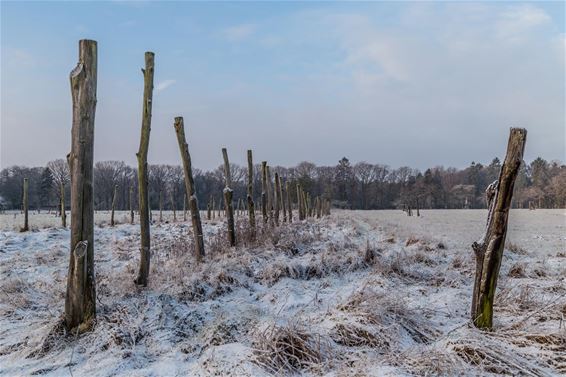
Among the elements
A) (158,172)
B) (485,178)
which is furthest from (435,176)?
(158,172)

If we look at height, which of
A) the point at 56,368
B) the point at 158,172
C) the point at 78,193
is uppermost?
the point at 158,172

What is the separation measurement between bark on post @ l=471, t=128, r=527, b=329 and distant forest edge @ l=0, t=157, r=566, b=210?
53.2m

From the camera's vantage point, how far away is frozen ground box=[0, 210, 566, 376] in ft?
10.3

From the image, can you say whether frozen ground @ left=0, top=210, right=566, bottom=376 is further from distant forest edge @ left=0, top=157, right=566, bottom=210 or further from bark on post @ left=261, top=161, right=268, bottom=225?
distant forest edge @ left=0, top=157, right=566, bottom=210

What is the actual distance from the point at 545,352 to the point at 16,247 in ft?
35.2

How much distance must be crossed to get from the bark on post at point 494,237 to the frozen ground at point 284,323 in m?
0.24

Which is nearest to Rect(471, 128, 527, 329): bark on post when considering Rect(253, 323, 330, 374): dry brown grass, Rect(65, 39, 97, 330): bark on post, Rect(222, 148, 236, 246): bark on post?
Rect(253, 323, 330, 374): dry brown grass

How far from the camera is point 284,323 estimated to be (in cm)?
379

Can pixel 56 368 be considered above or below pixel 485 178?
below

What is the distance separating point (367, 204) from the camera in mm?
82812

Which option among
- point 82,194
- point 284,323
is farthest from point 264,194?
point 284,323

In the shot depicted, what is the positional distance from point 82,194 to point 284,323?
8.05ft

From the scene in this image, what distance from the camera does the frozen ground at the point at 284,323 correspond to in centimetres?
315

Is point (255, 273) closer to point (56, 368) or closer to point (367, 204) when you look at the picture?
point (56, 368)
